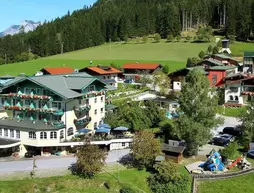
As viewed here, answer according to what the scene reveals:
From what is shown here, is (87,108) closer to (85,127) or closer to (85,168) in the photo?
(85,127)

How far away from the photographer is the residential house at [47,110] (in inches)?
1639

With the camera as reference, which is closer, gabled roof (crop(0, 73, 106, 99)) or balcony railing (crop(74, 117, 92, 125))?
gabled roof (crop(0, 73, 106, 99))

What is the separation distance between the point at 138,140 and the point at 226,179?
31.6 ft

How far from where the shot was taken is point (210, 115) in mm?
41594

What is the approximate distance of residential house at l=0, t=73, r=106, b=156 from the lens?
4162cm

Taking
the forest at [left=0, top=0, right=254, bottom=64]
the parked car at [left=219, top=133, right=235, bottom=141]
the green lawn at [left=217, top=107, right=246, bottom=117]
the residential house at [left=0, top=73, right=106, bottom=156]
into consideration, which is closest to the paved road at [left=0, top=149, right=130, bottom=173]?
the residential house at [left=0, top=73, right=106, bottom=156]

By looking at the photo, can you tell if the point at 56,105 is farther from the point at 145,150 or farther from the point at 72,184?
the point at 145,150

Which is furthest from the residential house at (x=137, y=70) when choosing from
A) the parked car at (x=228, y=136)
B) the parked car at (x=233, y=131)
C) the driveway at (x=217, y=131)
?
the parked car at (x=228, y=136)

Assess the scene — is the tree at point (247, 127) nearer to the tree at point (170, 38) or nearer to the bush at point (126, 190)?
the bush at point (126, 190)

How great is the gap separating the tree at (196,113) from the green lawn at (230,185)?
6.10m

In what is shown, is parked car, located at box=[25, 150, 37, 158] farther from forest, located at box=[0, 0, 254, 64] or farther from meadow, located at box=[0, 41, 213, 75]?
forest, located at box=[0, 0, 254, 64]

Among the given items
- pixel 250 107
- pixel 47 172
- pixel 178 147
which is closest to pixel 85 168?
pixel 47 172

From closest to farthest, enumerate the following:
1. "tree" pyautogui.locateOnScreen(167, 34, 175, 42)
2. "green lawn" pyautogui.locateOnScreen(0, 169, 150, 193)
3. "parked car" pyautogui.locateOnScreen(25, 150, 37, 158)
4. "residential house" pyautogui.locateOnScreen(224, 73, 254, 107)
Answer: "green lawn" pyautogui.locateOnScreen(0, 169, 150, 193), "parked car" pyautogui.locateOnScreen(25, 150, 37, 158), "residential house" pyautogui.locateOnScreen(224, 73, 254, 107), "tree" pyautogui.locateOnScreen(167, 34, 175, 42)

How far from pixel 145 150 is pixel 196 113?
8583 millimetres
